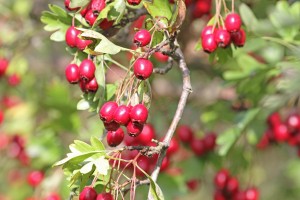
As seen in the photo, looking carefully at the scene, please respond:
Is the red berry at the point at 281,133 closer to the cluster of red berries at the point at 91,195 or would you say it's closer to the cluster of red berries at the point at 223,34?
the cluster of red berries at the point at 223,34

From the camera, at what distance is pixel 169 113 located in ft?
11.0

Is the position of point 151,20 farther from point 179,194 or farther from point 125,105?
point 179,194

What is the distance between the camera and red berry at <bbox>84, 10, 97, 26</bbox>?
6.76ft

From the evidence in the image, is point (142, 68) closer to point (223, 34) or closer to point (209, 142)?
point (223, 34)

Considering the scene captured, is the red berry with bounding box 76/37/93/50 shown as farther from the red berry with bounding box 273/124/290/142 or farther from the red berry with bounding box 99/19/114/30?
the red berry with bounding box 273/124/290/142

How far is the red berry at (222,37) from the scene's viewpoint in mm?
2174

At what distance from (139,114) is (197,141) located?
1495 mm

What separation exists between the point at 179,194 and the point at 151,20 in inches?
54.9

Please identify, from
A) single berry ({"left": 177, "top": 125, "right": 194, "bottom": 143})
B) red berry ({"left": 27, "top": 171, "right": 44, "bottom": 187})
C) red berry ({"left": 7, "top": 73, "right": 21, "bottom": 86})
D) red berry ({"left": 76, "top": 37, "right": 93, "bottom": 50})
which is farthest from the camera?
red berry ({"left": 7, "top": 73, "right": 21, "bottom": 86})

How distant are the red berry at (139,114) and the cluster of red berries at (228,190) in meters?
1.42

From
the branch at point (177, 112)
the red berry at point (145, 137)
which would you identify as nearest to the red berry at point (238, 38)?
the branch at point (177, 112)

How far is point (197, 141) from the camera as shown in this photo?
11.0ft

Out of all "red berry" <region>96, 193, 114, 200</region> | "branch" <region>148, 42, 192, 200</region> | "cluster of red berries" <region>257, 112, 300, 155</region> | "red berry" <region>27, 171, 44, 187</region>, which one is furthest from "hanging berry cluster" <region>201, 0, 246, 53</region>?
"red berry" <region>27, 171, 44, 187</region>

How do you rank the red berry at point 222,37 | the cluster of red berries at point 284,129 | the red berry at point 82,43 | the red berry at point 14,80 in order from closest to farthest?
1. the red berry at point 82,43
2. the red berry at point 222,37
3. the cluster of red berries at point 284,129
4. the red berry at point 14,80
